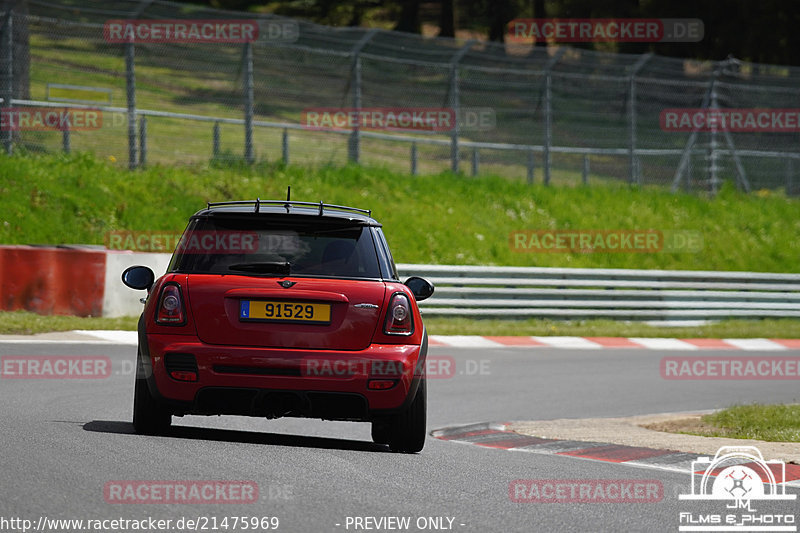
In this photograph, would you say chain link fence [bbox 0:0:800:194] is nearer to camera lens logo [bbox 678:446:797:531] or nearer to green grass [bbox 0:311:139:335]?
green grass [bbox 0:311:139:335]

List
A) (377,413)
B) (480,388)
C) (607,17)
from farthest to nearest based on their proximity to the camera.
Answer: (607,17) → (480,388) → (377,413)

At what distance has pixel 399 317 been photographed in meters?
7.39

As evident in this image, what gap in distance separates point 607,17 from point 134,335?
35846mm

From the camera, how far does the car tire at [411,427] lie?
760 cm

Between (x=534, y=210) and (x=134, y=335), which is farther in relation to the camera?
(x=534, y=210)

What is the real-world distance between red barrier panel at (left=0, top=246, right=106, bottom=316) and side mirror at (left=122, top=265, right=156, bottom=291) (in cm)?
Answer: 819

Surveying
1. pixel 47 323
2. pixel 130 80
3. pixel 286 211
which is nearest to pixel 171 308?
pixel 286 211

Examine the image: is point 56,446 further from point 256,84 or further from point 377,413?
point 256,84

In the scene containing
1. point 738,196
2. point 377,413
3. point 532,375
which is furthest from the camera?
point 738,196

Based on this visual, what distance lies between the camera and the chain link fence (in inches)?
827

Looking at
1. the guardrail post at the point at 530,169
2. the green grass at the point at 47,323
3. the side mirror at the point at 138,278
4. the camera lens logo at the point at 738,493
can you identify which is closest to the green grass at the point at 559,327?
the green grass at the point at 47,323

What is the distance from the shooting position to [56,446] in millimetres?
7387

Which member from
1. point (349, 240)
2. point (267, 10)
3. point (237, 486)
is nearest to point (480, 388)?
point (349, 240)

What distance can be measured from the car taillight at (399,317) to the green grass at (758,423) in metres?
3.88
